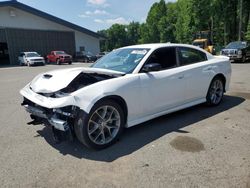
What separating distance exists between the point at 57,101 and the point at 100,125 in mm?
775

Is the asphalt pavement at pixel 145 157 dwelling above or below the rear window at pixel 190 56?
below

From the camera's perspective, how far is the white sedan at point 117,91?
364cm

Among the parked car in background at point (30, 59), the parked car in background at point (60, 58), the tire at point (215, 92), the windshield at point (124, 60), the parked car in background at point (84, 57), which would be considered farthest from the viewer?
the parked car in background at point (84, 57)

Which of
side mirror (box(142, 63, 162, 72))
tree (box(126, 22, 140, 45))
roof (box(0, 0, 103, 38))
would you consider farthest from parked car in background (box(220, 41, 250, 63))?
tree (box(126, 22, 140, 45))

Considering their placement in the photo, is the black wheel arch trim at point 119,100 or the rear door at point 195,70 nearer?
the black wheel arch trim at point 119,100

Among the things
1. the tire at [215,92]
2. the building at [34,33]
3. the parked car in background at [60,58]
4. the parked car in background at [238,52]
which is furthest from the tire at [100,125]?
the building at [34,33]

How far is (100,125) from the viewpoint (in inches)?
154

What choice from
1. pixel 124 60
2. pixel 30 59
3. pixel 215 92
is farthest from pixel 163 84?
pixel 30 59

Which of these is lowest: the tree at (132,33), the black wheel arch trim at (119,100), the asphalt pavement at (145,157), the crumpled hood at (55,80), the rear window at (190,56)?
the asphalt pavement at (145,157)

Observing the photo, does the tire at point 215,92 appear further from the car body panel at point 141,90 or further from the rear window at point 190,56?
the rear window at point 190,56

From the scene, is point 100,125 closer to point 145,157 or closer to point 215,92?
point 145,157

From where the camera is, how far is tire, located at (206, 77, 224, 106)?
5.94m

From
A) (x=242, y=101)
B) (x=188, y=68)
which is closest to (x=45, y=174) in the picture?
(x=188, y=68)

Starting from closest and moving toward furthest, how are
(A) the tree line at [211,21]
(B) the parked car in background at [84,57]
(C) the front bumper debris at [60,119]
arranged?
(C) the front bumper debris at [60,119] → (B) the parked car in background at [84,57] → (A) the tree line at [211,21]
